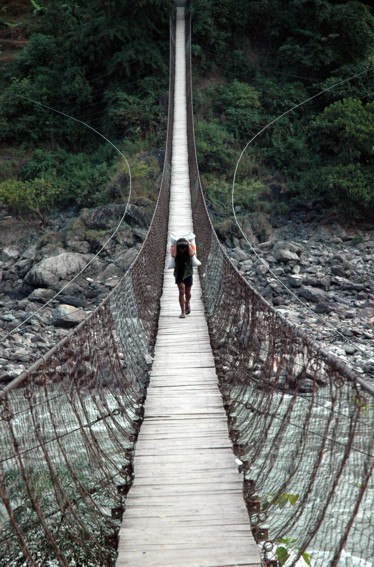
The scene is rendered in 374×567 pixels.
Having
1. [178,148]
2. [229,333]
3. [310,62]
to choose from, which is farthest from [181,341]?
[310,62]

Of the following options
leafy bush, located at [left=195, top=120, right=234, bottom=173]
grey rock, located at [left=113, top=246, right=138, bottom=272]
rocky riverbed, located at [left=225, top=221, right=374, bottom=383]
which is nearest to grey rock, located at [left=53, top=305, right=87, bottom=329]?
grey rock, located at [left=113, top=246, right=138, bottom=272]

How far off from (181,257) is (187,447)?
2095 millimetres

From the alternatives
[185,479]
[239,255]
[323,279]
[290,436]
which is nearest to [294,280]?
[323,279]

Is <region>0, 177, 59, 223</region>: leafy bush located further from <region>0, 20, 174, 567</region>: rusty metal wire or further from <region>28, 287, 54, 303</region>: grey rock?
<region>0, 20, 174, 567</region>: rusty metal wire

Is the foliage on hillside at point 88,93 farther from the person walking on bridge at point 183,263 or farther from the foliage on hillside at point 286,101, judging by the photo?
the person walking on bridge at point 183,263

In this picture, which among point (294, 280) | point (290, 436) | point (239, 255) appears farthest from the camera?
point (239, 255)

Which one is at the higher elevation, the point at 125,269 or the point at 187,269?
the point at 187,269

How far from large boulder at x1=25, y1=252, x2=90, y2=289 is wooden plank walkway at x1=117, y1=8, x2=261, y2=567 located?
5351 millimetres

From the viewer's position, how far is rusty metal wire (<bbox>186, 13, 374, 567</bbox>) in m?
2.26

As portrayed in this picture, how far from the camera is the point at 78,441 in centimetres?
418

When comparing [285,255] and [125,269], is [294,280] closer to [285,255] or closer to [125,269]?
[285,255]

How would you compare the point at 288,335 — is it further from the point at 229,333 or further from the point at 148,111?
the point at 148,111

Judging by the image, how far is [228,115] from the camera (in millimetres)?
14008

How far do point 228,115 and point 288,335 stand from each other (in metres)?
11.7
